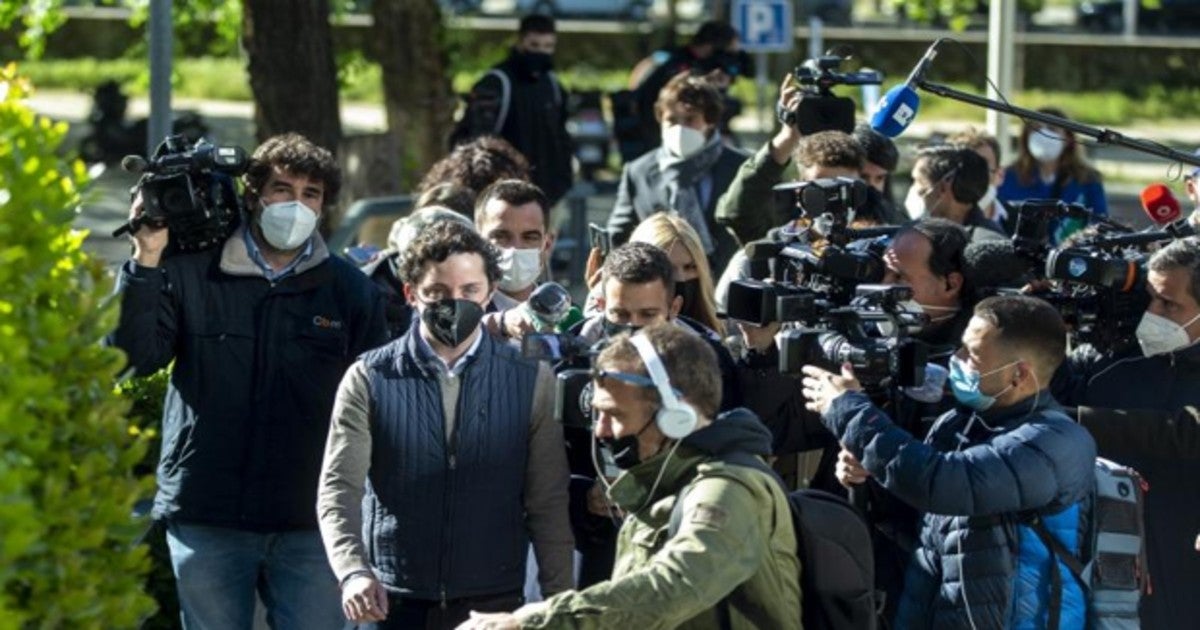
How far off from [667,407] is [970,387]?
128 cm

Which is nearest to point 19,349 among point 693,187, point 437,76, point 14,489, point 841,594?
point 14,489

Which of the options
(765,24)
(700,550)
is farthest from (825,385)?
(765,24)

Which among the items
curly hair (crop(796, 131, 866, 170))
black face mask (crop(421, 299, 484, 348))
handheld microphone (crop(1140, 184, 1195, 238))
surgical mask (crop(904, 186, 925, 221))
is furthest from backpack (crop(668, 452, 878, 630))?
surgical mask (crop(904, 186, 925, 221))

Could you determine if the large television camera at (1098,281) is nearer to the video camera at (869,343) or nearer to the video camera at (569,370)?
the video camera at (869,343)

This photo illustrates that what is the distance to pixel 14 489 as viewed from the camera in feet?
13.4

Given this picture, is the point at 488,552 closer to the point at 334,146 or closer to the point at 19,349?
the point at 19,349

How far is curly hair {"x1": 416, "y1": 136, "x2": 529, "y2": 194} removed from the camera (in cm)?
906

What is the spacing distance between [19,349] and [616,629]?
1539 mm

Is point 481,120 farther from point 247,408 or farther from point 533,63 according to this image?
point 247,408

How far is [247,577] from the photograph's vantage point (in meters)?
6.98

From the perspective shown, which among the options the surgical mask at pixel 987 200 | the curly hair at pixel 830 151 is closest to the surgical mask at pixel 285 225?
the curly hair at pixel 830 151

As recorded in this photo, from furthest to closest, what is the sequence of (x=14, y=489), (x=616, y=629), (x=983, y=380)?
1. (x=983, y=380)
2. (x=616, y=629)
3. (x=14, y=489)

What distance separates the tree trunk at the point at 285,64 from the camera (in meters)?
13.8

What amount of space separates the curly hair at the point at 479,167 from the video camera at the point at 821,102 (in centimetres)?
120
